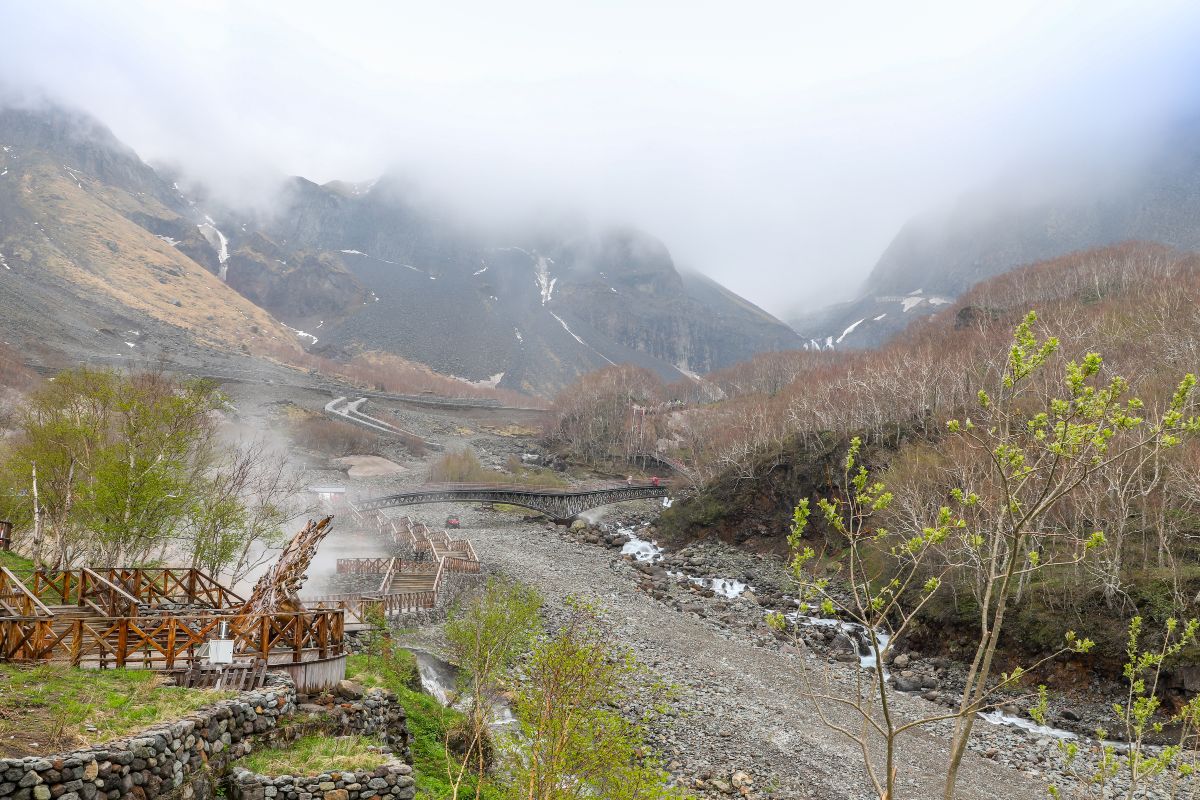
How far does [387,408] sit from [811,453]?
89398mm

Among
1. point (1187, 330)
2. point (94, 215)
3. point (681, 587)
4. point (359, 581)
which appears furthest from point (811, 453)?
point (94, 215)

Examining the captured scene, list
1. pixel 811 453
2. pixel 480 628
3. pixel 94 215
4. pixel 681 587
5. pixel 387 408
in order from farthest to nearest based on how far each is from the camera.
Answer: pixel 94 215 → pixel 387 408 → pixel 811 453 → pixel 681 587 → pixel 480 628

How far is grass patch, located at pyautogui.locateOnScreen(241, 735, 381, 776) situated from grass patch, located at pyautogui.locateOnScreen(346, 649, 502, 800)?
1670 mm

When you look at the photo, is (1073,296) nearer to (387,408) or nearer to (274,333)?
(387,408)

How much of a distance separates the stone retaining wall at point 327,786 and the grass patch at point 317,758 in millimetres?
159

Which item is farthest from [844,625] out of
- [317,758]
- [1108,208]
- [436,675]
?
[1108,208]

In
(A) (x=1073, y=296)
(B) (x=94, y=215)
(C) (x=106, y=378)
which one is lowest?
(C) (x=106, y=378)

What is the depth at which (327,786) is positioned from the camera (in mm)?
10008

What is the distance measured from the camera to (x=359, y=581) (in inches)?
1258

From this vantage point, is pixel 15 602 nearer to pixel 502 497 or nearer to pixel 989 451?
pixel 989 451

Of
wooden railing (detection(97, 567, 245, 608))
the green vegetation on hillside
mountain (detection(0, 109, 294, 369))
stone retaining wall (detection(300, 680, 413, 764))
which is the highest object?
mountain (detection(0, 109, 294, 369))

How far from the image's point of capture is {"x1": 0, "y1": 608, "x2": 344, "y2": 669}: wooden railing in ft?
37.1

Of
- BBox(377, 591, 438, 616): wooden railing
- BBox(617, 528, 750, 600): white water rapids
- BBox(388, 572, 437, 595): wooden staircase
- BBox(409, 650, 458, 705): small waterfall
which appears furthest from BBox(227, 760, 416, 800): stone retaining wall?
BBox(617, 528, 750, 600): white water rapids

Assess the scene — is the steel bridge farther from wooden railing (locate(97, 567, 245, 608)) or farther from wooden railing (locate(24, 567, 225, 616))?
wooden railing (locate(24, 567, 225, 616))
